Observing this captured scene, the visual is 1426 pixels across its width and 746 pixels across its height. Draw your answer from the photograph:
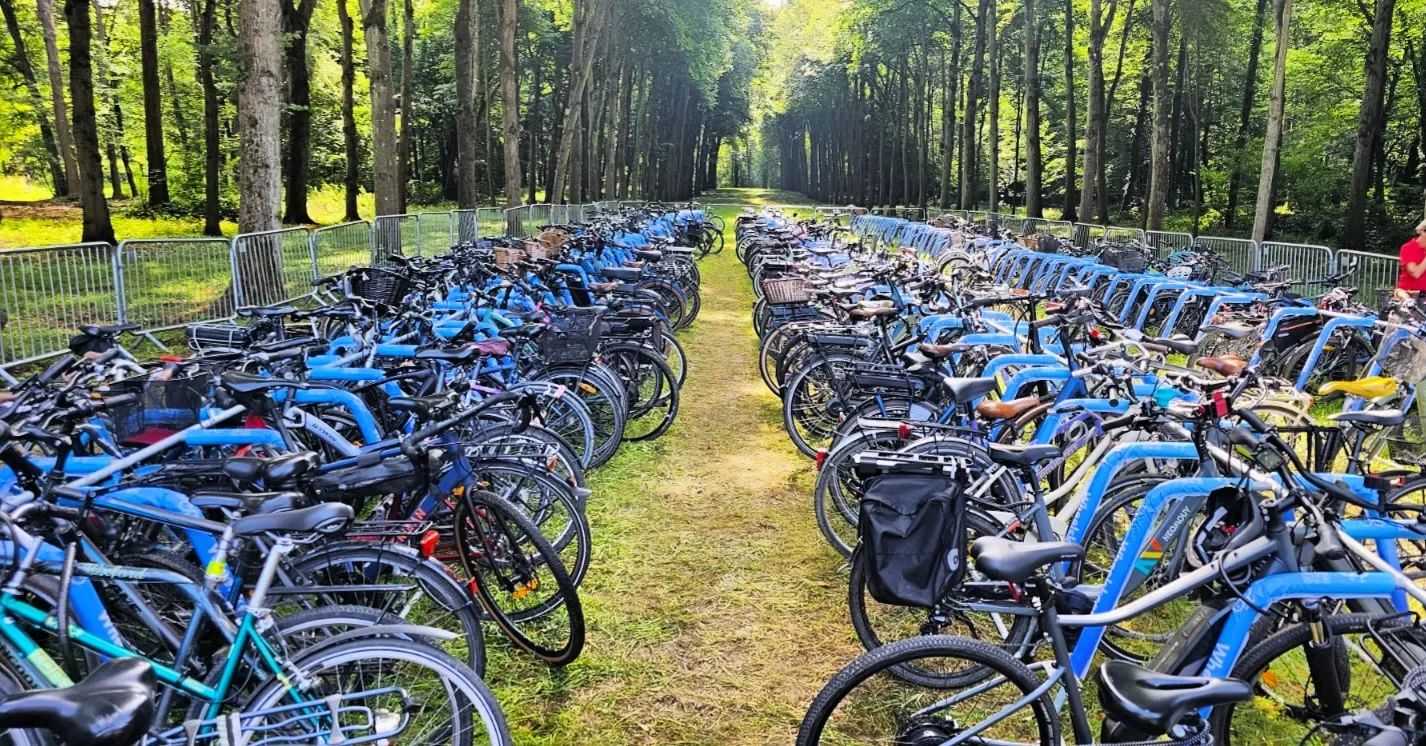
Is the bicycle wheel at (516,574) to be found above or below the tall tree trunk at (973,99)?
below

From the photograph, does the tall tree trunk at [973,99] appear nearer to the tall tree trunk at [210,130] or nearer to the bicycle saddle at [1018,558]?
the tall tree trunk at [210,130]

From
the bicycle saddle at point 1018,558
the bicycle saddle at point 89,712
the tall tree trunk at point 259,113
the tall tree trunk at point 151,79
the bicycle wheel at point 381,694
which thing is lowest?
the bicycle wheel at point 381,694

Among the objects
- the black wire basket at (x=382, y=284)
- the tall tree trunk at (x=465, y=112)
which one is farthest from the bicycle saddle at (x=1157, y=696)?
the tall tree trunk at (x=465, y=112)

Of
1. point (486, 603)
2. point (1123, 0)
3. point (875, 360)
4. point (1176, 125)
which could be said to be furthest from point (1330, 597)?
point (1176, 125)

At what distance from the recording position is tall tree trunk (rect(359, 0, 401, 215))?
13.6 meters

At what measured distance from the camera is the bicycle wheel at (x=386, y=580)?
2.87 m

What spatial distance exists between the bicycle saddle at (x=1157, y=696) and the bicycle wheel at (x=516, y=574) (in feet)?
6.58

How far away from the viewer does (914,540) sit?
2857 millimetres

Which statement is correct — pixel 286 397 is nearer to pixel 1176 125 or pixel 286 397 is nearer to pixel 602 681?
pixel 602 681

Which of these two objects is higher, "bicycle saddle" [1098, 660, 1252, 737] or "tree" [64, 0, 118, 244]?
"tree" [64, 0, 118, 244]

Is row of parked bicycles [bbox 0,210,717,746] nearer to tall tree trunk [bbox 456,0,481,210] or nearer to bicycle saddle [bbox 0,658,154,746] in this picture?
bicycle saddle [bbox 0,658,154,746]

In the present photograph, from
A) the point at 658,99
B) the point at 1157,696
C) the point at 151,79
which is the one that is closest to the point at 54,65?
the point at 151,79

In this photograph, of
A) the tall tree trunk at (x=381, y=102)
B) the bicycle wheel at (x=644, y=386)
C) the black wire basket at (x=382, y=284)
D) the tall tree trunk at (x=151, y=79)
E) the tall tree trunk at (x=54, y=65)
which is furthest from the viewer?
the tall tree trunk at (x=151, y=79)

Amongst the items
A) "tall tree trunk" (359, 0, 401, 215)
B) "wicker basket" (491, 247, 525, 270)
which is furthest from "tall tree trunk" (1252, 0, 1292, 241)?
"tall tree trunk" (359, 0, 401, 215)
